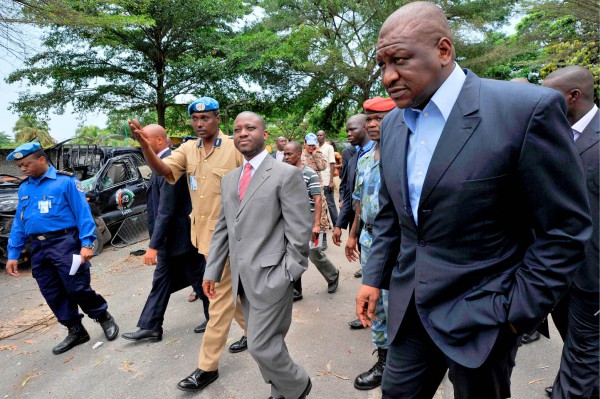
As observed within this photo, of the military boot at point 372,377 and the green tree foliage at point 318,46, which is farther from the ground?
the green tree foliage at point 318,46

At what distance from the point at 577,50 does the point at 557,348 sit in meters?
12.0

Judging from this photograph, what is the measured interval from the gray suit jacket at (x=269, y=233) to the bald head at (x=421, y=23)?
4.43 ft

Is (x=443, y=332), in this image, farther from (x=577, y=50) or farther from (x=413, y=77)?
(x=577, y=50)

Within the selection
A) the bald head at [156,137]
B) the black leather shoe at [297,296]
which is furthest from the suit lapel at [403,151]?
the black leather shoe at [297,296]

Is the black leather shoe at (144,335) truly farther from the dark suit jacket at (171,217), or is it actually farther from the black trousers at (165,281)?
the dark suit jacket at (171,217)

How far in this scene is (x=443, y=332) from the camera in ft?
4.95

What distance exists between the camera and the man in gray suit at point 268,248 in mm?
2480

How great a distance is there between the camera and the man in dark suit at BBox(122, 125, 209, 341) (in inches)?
148

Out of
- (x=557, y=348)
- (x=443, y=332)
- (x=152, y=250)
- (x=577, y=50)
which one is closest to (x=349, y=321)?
(x=557, y=348)

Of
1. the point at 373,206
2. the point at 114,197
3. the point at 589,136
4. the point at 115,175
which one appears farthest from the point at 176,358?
the point at 115,175

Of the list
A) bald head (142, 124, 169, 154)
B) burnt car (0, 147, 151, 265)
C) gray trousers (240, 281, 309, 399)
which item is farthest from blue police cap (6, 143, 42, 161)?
burnt car (0, 147, 151, 265)

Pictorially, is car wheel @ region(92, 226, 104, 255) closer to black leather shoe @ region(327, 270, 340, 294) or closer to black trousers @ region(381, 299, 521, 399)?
black leather shoe @ region(327, 270, 340, 294)

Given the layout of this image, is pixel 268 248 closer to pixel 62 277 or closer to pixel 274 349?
pixel 274 349

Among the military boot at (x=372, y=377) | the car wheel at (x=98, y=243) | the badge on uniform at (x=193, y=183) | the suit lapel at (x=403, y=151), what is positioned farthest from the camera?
the car wheel at (x=98, y=243)
